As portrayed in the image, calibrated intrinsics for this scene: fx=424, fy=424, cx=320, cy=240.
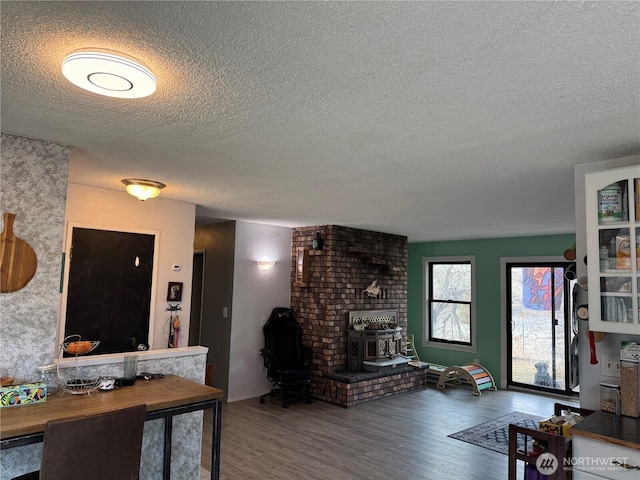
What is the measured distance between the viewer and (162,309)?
4.35m

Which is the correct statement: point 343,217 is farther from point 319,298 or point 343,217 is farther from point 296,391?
point 296,391

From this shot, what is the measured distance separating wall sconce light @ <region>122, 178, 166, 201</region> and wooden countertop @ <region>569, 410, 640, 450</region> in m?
3.40

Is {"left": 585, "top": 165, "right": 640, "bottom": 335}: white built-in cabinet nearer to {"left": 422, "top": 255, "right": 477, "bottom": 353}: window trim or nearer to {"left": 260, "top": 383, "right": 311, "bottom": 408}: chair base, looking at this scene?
{"left": 260, "top": 383, "right": 311, "bottom": 408}: chair base

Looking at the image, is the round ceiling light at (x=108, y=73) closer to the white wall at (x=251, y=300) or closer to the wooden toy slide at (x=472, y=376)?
the white wall at (x=251, y=300)

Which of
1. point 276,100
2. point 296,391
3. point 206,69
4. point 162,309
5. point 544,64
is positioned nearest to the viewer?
point 544,64

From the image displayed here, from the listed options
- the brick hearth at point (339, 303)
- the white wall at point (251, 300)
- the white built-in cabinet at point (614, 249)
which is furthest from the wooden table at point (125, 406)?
the brick hearth at point (339, 303)

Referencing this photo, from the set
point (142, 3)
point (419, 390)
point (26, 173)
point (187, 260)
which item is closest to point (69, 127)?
point (26, 173)

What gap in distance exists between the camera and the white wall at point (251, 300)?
5.80m

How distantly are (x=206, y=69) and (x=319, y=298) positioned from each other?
186 inches

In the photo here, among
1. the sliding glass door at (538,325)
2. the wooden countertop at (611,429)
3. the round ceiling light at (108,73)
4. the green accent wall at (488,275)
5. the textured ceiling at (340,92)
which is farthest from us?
the green accent wall at (488,275)

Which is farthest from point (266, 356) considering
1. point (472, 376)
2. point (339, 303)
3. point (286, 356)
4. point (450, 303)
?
point (450, 303)

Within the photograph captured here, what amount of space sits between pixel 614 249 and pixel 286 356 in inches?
180

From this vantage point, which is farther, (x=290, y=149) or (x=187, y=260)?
(x=187, y=260)

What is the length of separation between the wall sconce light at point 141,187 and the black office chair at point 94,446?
78.2 inches
